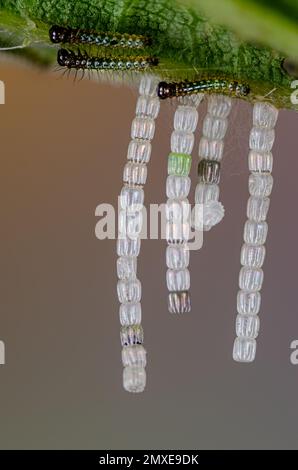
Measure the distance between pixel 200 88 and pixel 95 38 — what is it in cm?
13

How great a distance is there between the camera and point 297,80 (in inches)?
Result: 29.1

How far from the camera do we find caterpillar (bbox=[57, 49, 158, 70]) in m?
0.80

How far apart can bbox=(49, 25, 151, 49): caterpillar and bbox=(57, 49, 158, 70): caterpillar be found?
34mm

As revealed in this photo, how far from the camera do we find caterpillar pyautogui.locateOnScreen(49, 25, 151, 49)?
0.74 meters

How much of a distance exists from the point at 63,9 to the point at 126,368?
0.46 metres

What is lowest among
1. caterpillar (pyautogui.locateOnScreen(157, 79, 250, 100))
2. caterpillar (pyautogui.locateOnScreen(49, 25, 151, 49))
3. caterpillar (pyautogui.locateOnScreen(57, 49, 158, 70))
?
caterpillar (pyautogui.locateOnScreen(157, 79, 250, 100))

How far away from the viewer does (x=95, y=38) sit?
77cm

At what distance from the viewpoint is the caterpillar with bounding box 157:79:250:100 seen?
78 centimetres

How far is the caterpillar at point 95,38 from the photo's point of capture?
744mm

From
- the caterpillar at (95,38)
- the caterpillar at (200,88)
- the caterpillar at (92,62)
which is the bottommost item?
the caterpillar at (200,88)

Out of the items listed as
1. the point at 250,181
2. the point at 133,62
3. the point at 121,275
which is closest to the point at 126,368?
the point at 121,275

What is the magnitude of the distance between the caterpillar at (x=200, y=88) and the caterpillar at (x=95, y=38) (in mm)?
79

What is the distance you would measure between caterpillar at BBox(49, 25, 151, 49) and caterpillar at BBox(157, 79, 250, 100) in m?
0.08

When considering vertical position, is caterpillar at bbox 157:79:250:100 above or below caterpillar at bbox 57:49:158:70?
below
